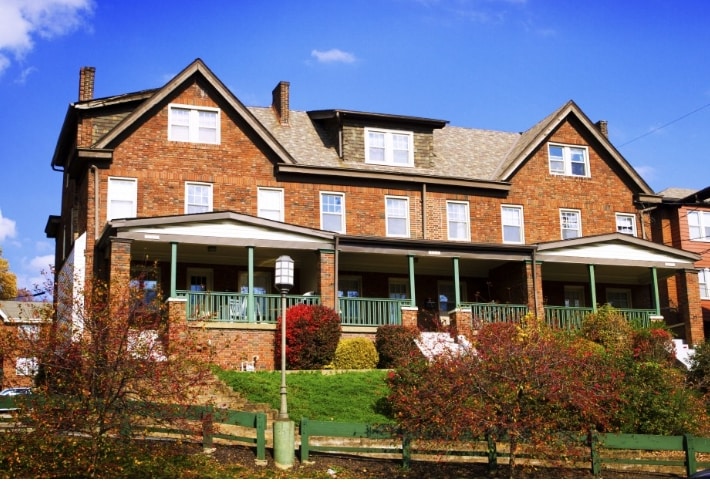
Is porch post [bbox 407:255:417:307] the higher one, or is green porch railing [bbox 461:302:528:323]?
porch post [bbox 407:255:417:307]

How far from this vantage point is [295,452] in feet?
59.6

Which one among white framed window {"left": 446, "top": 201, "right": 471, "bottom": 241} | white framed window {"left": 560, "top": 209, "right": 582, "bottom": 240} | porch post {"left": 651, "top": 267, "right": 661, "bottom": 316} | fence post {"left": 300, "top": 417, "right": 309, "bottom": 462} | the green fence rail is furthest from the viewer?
white framed window {"left": 560, "top": 209, "right": 582, "bottom": 240}

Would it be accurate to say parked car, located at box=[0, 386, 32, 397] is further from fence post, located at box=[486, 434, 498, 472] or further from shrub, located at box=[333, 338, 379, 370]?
shrub, located at box=[333, 338, 379, 370]

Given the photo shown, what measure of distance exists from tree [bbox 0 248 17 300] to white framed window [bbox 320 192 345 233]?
1321 inches

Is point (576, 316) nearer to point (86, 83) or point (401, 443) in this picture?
point (401, 443)

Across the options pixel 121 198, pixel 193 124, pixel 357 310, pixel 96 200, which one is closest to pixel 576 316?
pixel 357 310

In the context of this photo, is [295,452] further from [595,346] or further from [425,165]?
[425,165]

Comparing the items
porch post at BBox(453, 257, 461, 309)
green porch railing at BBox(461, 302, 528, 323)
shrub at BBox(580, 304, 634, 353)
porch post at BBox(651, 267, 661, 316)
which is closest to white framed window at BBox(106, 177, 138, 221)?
porch post at BBox(453, 257, 461, 309)

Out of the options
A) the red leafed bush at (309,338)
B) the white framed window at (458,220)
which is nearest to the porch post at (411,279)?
the white framed window at (458,220)

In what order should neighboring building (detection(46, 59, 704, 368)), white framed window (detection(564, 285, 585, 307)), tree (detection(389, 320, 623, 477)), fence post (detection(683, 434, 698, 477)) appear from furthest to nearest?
1. white framed window (detection(564, 285, 585, 307))
2. neighboring building (detection(46, 59, 704, 368))
3. fence post (detection(683, 434, 698, 477))
4. tree (detection(389, 320, 623, 477))

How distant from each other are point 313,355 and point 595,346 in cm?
879

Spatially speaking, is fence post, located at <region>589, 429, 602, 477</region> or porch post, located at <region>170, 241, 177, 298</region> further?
porch post, located at <region>170, 241, 177, 298</region>

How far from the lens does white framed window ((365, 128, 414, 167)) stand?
34469 mm

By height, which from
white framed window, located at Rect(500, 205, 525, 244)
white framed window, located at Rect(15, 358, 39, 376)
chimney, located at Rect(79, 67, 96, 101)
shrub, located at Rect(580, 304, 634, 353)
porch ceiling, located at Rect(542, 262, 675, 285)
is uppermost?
chimney, located at Rect(79, 67, 96, 101)
